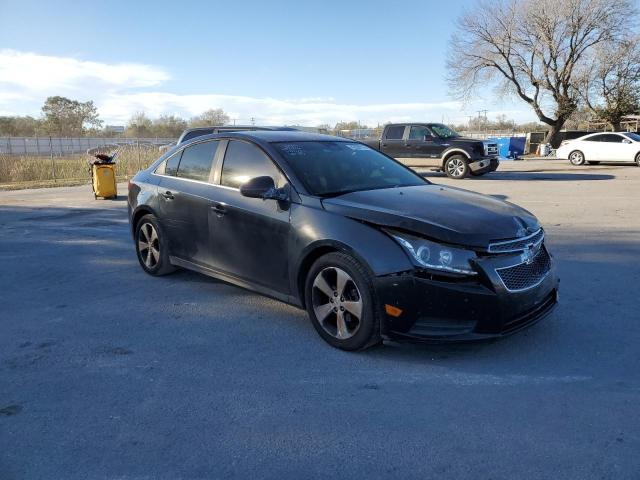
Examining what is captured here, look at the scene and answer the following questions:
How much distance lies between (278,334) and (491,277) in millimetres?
1735

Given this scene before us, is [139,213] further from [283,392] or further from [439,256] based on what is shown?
[439,256]

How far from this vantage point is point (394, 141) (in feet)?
62.8

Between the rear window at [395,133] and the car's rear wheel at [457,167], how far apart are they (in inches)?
78.3

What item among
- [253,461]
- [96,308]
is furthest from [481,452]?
[96,308]

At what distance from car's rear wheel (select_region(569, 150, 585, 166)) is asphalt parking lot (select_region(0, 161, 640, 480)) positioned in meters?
21.2

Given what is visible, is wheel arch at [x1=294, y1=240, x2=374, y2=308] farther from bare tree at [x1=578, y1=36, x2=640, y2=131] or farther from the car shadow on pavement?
bare tree at [x1=578, y1=36, x2=640, y2=131]

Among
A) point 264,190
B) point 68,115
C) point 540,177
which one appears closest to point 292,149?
point 264,190

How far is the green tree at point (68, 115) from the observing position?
70.6m

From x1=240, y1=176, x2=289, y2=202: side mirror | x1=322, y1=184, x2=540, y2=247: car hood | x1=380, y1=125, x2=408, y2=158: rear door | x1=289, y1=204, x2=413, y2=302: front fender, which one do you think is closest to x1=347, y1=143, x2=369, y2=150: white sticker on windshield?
x1=322, y1=184, x2=540, y2=247: car hood

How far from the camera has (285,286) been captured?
4.33 metres

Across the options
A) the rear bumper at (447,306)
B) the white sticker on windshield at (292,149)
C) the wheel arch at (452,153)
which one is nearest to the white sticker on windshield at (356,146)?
the white sticker on windshield at (292,149)

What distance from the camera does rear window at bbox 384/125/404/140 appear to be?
62.6ft

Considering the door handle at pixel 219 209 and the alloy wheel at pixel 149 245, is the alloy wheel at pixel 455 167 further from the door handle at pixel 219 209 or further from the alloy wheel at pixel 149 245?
the door handle at pixel 219 209

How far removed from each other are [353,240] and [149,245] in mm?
3123
